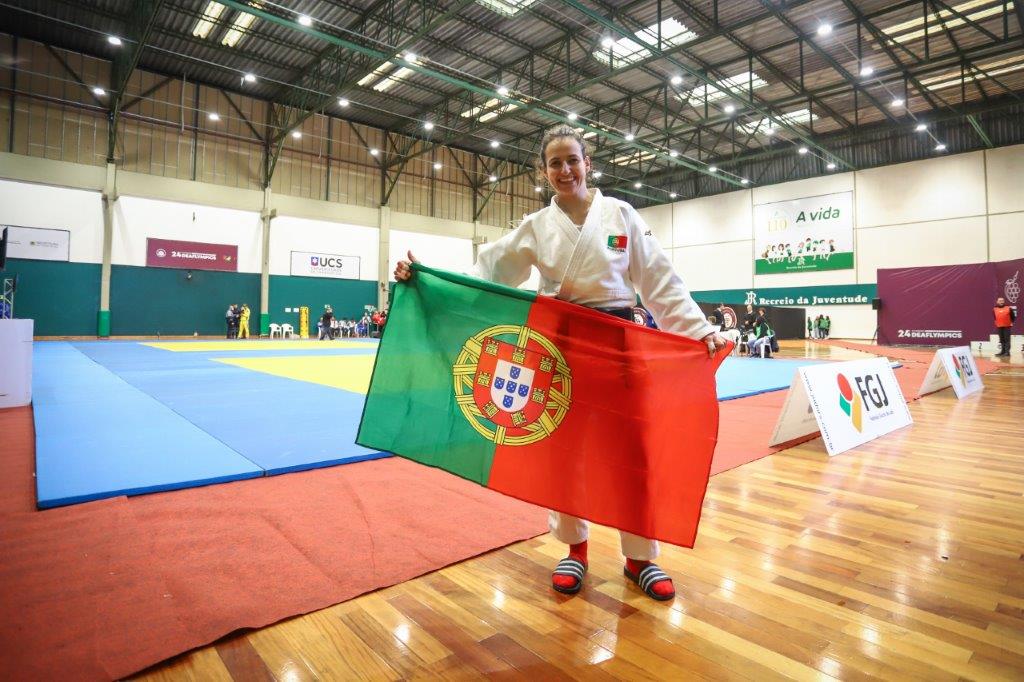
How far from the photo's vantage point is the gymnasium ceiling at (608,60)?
11.7 meters

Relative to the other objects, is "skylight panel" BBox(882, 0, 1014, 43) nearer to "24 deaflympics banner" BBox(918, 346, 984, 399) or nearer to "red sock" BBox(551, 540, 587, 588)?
"24 deaflympics banner" BBox(918, 346, 984, 399)

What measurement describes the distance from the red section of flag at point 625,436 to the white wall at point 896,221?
2127cm

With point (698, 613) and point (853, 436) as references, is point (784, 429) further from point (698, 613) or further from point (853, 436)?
point (698, 613)

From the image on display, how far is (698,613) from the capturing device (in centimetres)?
163

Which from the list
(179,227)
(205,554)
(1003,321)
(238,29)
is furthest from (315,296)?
(1003,321)

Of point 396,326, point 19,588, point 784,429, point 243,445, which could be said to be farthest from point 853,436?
point 19,588

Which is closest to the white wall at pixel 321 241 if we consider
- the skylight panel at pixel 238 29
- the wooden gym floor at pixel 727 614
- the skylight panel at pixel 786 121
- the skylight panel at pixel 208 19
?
the skylight panel at pixel 238 29

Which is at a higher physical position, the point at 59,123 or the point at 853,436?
the point at 59,123

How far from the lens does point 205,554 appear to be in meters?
1.85

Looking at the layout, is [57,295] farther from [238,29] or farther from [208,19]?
[238,29]

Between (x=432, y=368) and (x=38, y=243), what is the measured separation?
18435mm

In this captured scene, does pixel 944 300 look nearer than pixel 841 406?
No

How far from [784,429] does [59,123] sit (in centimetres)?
1950

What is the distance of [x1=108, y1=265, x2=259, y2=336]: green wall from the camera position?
1614cm
